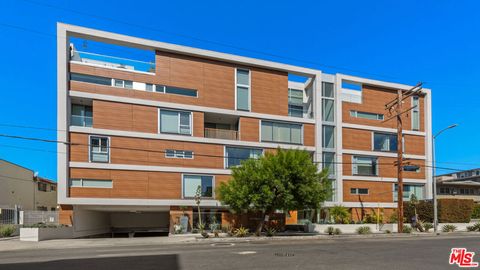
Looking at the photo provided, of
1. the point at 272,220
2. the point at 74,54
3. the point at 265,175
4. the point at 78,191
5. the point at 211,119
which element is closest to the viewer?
the point at 265,175

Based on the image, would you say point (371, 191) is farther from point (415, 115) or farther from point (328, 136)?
point (415, 115)

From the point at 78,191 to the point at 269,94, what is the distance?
18891 mm

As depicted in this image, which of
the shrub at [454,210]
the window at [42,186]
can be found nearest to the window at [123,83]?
the window at [42,186]

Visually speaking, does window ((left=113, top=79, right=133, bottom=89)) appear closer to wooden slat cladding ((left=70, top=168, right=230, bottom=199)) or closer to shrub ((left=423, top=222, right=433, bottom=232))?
wooden slat cladding ((left=70, top=168, right=230, bottom=199))

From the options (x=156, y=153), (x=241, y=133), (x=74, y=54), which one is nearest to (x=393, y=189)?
(x=241, y=133)

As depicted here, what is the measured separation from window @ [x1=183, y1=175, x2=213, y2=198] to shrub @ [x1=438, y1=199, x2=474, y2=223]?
23197mm

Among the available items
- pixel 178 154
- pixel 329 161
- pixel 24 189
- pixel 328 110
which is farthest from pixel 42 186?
pixel 328 110

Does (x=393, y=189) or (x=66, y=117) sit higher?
(x=66, y=117)

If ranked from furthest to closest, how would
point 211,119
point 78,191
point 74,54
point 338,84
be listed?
point 338,84 < point 211,119 < point 74,54 < point 78,191

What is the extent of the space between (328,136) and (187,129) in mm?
15171

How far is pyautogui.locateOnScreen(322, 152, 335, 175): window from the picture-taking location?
38594 mm

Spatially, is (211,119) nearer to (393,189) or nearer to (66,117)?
(66,117)

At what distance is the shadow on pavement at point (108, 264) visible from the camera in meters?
11.9

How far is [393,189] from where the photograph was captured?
41406mm
